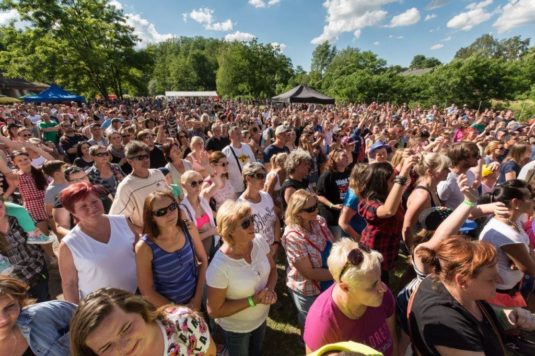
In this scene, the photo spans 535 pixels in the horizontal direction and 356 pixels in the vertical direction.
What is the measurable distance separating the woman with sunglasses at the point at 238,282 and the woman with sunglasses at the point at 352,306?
554 millimetres

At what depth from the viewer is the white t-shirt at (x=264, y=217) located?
3.26 metres

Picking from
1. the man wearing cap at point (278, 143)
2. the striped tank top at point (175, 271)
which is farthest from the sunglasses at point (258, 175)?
the man wearing cap at point (278, 143)

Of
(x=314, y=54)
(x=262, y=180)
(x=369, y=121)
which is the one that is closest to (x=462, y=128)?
(x=369, y=121)

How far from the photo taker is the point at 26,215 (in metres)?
2.59

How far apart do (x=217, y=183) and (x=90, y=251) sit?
69.8 inches

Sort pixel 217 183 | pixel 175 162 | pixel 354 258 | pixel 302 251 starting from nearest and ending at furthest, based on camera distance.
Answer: pixel 354 258, pixel 302 251, pixel 217 183, pixel 175 162

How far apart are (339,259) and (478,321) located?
2.71 ft

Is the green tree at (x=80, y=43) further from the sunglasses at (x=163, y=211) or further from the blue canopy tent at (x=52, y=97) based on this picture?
the sunglasses at (x=163, y=211)

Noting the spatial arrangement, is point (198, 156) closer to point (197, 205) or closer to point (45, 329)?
point (197, 205)

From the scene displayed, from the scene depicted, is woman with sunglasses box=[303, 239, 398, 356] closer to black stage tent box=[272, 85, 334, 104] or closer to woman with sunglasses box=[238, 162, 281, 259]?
woman with sunglasses box=[238, 162, 281, 259]

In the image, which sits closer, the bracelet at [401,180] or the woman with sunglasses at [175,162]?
the bracelet at [401,180]

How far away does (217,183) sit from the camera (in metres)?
3.68

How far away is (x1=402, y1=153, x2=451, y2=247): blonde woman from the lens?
282 cm

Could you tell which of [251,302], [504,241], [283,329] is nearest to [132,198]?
[251,302]
